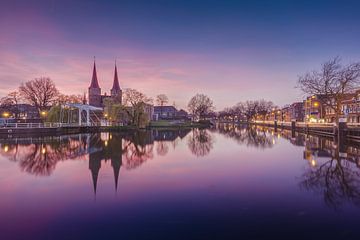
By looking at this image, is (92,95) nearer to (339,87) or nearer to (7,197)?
(339,87)

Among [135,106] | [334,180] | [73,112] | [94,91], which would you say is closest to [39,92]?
[73,112]

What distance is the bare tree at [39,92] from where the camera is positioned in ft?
162

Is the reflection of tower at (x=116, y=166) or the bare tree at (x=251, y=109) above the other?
the bare tree at (x=251, y=109)

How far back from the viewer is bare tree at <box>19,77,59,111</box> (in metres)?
49.2

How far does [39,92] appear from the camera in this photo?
50.2m

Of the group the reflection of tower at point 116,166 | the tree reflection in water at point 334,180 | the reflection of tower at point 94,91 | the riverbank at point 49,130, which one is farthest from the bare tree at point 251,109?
the reflection of tower at point 116,166

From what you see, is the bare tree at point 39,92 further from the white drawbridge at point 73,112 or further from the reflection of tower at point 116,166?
the reflection of tower at point 116,166

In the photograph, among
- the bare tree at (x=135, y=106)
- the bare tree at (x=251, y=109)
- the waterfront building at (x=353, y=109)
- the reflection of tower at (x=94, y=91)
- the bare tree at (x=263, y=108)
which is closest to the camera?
the bare tree at (x=135, y=106)

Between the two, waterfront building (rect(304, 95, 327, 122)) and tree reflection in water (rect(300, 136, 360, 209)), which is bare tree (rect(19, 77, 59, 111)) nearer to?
tree reflection in water (rect(300, 136, 360, 209))

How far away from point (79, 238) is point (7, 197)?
440 centimetres

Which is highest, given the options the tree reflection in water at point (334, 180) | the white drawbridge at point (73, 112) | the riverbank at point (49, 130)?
the white drawbridge at point (73, 112)

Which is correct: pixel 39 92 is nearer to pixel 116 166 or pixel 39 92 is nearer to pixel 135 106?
pixel 135 106

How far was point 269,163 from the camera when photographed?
13648mm

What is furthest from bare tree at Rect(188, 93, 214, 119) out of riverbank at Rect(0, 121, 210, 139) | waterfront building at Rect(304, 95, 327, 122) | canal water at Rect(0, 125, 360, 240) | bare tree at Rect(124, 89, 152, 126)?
canal water at Rect(0, 125, 360, 240)
